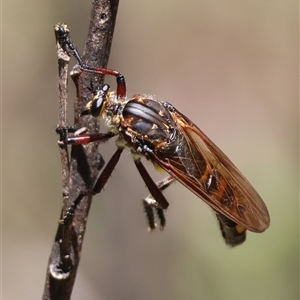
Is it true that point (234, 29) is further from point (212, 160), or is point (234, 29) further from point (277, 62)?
point (212, 160)

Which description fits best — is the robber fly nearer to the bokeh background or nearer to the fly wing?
the fly wing

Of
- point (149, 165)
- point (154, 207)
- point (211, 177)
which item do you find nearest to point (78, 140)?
point (211, 177)

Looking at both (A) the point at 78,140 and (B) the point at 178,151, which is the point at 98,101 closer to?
(A) the point at 78,140

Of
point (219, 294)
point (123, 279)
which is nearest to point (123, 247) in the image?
point (123, 279)

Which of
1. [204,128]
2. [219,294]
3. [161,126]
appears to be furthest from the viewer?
[204,128]

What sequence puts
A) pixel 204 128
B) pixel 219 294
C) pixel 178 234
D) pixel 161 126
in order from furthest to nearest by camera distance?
pixel 204 128
pixel 178 234
pixel 219 294
pixel 161 126

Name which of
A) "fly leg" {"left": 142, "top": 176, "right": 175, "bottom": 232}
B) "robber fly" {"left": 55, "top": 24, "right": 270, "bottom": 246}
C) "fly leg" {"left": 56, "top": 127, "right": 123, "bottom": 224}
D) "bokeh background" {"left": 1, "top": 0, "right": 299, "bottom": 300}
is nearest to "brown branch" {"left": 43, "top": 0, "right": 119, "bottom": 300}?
"fly leg" {"left": 56, "top": 127, "right": 123, "bottom": 224}
